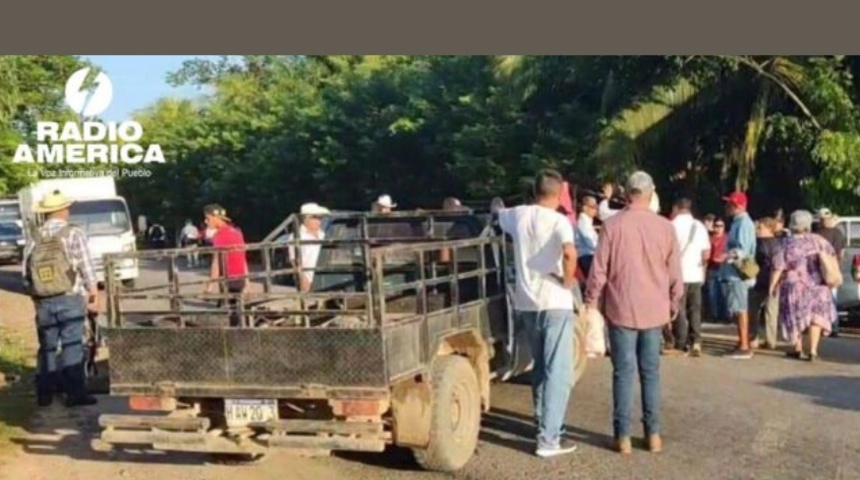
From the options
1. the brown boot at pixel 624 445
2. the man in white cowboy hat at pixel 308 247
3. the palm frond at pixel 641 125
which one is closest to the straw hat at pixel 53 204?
the man in white cowboy hat at pixel 308 247

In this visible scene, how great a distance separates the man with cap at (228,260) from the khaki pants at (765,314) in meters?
5.16

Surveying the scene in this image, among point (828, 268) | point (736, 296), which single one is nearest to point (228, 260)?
point (736, 296)

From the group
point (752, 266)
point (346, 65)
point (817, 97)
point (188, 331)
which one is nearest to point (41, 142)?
point (346, 65)

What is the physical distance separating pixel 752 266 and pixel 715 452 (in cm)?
459

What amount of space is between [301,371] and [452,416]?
1030 mm

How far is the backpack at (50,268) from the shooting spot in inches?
379

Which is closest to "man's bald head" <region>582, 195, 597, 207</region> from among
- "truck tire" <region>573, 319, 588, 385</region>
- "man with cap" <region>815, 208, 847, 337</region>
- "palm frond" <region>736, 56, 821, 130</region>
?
"truck tire" <region>573, 319, 588, 385</region>

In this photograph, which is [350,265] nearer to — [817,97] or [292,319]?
[292,319]

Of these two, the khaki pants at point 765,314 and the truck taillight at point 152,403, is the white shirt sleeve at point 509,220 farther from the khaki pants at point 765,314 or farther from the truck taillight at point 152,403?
the khaki pants at point 765,314

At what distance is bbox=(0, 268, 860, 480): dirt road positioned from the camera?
7.55 metres

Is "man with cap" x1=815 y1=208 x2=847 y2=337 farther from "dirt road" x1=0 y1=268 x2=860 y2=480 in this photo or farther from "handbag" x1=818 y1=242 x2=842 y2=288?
"dirt road" x1=0 y1=268 x2=860 y2=480

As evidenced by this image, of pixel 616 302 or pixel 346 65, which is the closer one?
pixel 616 302

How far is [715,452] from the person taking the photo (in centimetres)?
790

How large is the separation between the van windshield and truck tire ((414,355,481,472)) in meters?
17.4
